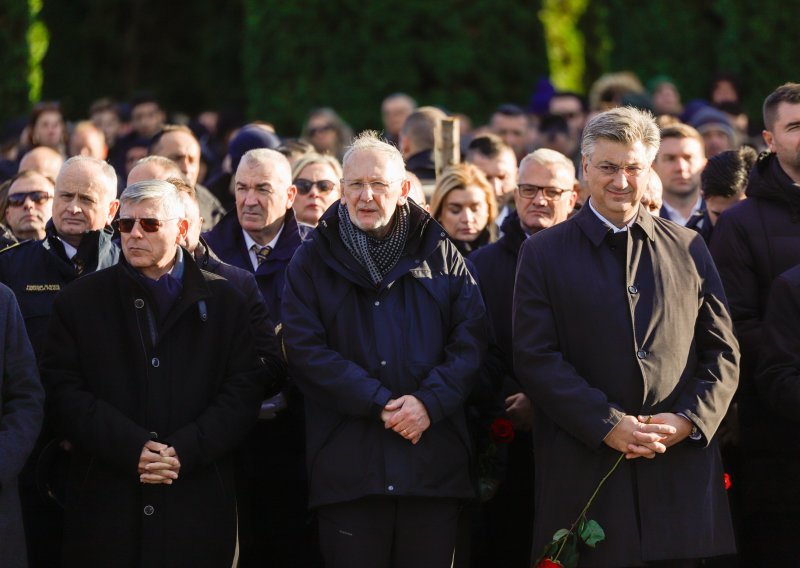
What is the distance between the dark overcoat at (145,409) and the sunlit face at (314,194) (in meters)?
2.18

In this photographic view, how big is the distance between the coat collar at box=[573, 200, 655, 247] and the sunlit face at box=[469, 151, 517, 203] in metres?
3.00

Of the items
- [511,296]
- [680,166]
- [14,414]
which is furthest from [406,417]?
[680,166]

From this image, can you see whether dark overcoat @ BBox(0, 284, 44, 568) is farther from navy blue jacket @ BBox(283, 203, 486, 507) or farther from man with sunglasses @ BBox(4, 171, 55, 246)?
man with sunglasses @ BBox(4, 171, 55, 246)

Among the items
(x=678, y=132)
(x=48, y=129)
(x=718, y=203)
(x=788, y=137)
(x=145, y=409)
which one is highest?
(x=48, y=129)

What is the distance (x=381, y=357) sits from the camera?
18.8 feet

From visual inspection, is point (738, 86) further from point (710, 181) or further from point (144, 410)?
point (144, 410)

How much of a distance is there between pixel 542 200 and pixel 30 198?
289 centimetres

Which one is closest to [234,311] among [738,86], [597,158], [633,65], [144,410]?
[144,410]

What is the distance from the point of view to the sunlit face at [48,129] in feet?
38.9

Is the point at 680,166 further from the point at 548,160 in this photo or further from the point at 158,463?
the point at 158,463

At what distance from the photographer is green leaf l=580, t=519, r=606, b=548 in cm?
533

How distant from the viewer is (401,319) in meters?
5.79

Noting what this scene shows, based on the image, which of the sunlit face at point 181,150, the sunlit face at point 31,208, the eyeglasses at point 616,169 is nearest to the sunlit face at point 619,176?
the eyeglasses at point 616,169

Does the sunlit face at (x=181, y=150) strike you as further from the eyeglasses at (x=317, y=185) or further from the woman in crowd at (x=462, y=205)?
the woman in crowd at (x=462, y=205)
